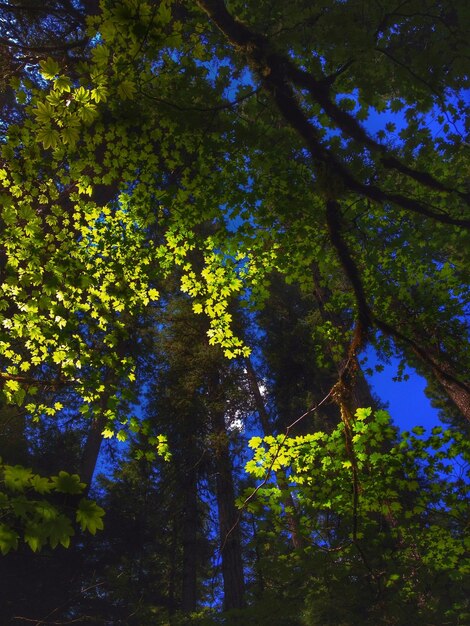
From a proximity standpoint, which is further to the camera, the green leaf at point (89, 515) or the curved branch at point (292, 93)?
the curved branch at point (292, 93)

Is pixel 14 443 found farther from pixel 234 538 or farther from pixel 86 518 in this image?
pixel 86 518

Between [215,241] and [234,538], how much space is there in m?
9.42

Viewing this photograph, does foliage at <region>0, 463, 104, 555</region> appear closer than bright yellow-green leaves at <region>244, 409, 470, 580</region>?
Yes

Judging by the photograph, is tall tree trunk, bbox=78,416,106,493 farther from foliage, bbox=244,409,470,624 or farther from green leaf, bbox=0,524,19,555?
green leaf, bbox=0,524,19,555

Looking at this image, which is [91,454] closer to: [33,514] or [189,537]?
[189,537]

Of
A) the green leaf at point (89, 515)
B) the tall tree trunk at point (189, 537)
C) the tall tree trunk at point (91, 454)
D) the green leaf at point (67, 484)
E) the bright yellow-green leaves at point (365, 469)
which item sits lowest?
the green leaf at point (89, 515)

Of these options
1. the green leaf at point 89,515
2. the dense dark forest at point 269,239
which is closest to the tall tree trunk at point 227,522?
the dense dark forest at point 269,239

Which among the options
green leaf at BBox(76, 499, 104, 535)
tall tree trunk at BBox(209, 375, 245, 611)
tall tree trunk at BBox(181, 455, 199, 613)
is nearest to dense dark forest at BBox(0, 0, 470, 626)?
green leaf at BBox(76, 499, 104, 535)

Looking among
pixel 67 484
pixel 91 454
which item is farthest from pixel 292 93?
pixel 91 454

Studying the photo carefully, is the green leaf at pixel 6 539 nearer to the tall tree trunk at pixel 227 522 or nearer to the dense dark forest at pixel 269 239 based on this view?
the dense dark forest at pixel 269 239

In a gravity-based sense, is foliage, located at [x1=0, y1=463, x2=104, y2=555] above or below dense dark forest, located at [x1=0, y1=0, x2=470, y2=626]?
below

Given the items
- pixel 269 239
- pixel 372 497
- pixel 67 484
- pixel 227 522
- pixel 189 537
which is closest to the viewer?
pixel 67 484

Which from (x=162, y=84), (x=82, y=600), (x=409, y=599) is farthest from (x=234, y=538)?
(x=162, y=84)

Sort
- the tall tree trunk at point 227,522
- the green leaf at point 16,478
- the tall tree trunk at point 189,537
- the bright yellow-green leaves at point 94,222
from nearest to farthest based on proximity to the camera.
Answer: the green leaf at point 16,478 → the bright yellow-green leaves at point 94,222 → the tall tree trunk at point 227,522 → the tall tree trunk at point 189,537
